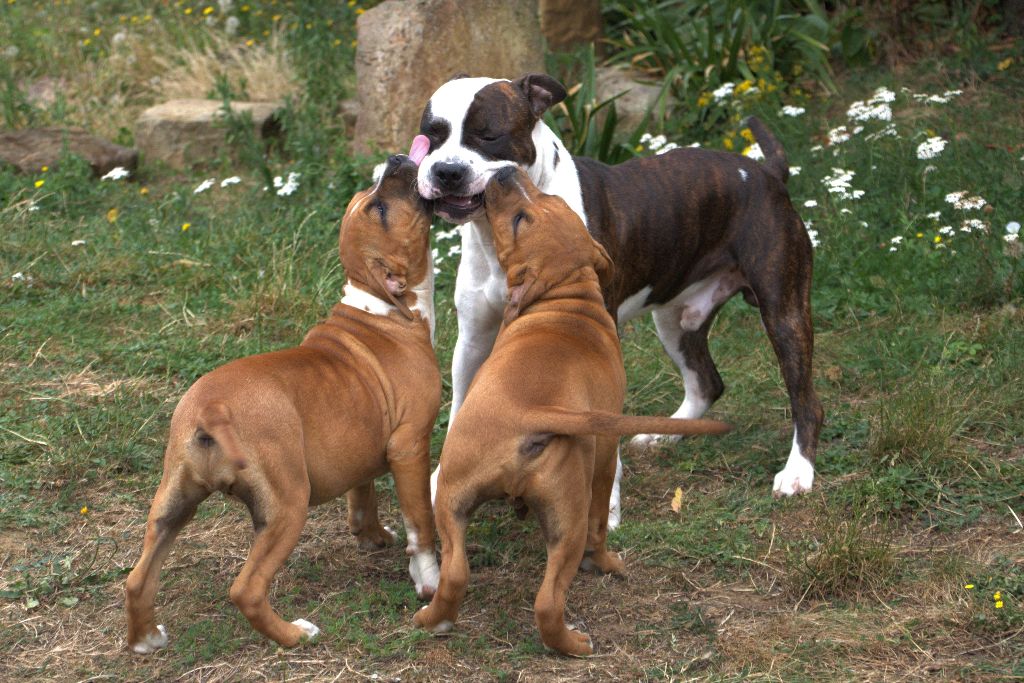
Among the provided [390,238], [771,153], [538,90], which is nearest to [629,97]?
[771,153]

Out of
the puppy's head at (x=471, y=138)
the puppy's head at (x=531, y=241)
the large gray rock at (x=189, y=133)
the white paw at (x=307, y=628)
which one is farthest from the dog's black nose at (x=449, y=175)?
the large gray rock at (x=189, y=133)

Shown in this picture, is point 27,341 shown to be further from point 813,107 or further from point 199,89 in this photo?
point 813,107

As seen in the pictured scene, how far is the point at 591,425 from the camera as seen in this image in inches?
157

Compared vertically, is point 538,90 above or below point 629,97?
above

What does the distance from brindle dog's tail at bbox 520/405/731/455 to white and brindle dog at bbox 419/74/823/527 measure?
3.32 feet

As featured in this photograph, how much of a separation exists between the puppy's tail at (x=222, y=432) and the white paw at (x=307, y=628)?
2.15ft

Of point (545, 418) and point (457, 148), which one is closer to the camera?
point (545, 418)

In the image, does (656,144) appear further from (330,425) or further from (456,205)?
(330,425)

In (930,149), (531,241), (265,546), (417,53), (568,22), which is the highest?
(531,241)

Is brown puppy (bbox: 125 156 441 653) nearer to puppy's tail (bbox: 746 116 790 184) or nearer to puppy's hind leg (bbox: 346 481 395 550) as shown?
puppy's hind leg (bbox: 346 481 395 550)

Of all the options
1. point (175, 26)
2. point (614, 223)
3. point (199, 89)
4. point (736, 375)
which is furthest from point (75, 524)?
point (175, 26)

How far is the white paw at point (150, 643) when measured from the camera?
4.32 metres

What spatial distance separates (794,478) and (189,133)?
6.51 meters

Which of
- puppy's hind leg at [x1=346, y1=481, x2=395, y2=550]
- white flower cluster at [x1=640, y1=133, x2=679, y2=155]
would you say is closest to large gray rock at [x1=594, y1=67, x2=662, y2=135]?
white flower cluster at [x1=640, y1=133, x2=679, y2=155]
